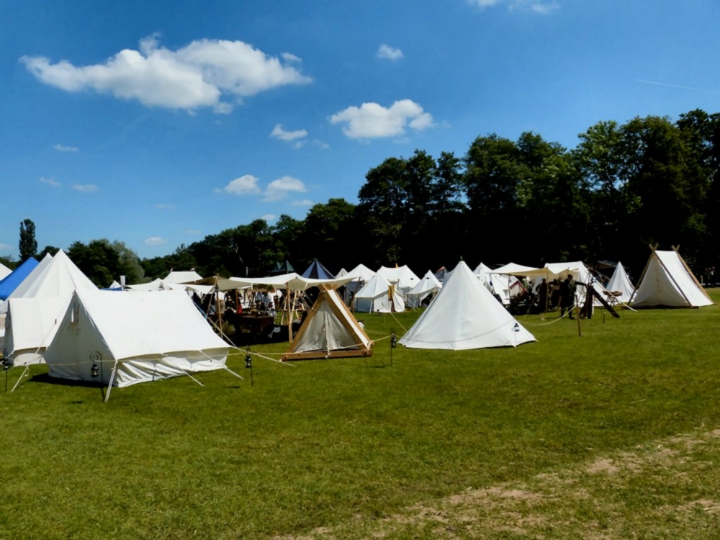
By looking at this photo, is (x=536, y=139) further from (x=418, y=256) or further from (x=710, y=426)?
(x=710, y=426)

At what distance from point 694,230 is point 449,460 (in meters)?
43.2

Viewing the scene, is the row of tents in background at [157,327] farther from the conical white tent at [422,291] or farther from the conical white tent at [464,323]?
the conical white tent at [422,291]

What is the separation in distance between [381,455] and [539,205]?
4453cm

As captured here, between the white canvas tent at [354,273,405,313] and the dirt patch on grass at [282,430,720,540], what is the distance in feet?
85.5

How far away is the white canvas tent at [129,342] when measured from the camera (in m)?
10.9

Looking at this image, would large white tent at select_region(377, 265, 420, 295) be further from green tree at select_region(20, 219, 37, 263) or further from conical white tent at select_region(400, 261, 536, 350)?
green tree at select_region(20, 219, 37, 263)

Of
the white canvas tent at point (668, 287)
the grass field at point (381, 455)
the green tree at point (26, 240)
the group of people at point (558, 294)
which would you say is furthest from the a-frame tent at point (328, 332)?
the green tree at point (26, 240)

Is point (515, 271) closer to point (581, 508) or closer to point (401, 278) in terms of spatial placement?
point (401, 278)

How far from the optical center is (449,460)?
5.71 metres

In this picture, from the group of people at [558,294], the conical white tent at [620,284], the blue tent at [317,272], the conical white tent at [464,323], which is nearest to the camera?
the conical white tent at [464,323]

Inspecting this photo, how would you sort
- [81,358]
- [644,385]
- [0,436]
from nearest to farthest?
[0,436], [644,385], [81,358]

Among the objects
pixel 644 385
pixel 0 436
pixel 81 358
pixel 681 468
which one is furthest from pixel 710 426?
pixel 81 358

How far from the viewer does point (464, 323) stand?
14352mm

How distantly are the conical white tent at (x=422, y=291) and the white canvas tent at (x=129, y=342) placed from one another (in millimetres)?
21573
